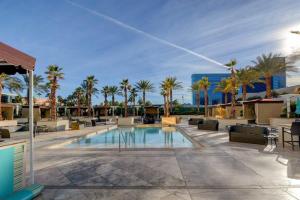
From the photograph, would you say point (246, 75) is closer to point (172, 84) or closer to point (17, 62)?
point (172, 84)

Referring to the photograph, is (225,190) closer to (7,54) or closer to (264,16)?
(7,54)

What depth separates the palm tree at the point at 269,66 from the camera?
28.4 metres

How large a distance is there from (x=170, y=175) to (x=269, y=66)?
26.7m

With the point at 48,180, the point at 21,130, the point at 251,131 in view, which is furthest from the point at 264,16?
the point at 21,130

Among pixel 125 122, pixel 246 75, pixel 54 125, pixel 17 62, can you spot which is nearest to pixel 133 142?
pixel 17 62

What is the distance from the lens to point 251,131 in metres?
11.1

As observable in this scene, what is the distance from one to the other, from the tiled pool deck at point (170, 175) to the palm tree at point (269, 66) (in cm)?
2197

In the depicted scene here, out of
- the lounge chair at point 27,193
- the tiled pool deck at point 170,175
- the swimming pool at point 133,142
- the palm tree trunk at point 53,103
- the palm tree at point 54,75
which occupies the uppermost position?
the palm tree at point 54,75

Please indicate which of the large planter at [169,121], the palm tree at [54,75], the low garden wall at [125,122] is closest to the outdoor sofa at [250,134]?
the large planter at [169,121]

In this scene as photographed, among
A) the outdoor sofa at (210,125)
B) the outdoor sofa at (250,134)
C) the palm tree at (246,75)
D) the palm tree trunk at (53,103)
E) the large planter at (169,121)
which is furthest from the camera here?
the palm tree at (246,75)

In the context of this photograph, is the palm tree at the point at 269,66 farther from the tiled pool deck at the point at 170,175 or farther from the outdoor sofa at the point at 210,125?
the tiled pool deck at the point at 170,175

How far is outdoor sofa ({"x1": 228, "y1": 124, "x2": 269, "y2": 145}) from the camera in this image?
1061 cm

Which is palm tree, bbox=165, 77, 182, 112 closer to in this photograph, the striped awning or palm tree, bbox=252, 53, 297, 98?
palm tree, bbox=252, 53, 297, 98

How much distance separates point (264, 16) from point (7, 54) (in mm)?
13723
